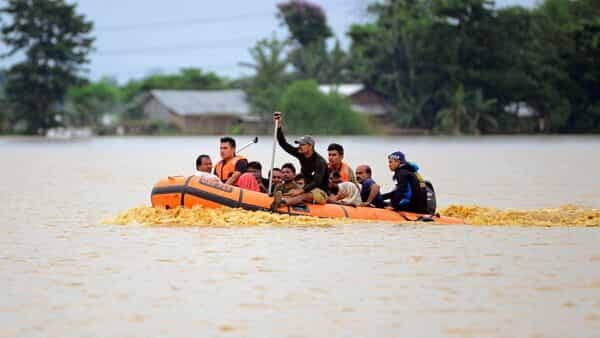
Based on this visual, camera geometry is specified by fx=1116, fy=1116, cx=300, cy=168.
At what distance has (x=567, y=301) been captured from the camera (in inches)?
377

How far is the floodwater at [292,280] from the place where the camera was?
863 cm

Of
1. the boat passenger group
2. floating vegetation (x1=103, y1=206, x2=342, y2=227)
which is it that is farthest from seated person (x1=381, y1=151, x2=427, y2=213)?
floating vegetation (x1=103, y1=206, x2=342, y2=227)

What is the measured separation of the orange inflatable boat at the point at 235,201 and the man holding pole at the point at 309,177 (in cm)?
13

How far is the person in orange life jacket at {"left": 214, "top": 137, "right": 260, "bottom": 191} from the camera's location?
1555cm

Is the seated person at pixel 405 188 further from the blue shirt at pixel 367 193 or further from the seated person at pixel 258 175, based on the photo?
the seated person at pixel 258 175

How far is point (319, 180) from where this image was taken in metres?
14.8

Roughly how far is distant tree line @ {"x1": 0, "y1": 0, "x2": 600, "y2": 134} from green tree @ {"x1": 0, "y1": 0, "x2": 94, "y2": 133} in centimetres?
8

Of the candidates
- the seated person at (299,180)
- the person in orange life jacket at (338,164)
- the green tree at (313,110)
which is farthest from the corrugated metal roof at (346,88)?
the seated person at (299,180)

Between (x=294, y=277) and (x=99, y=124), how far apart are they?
83448mm

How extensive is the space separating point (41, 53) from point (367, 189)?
64963 millimetres

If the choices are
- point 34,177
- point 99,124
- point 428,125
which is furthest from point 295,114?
point 34,177

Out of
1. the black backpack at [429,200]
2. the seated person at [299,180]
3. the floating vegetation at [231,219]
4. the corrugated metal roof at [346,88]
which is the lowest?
the floating vegetation at [231,219]

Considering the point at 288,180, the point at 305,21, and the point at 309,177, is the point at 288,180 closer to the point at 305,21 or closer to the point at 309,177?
the point at 309,177

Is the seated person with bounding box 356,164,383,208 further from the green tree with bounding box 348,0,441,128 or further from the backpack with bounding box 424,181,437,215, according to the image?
the green tree with bounding box 348,0,441,128
